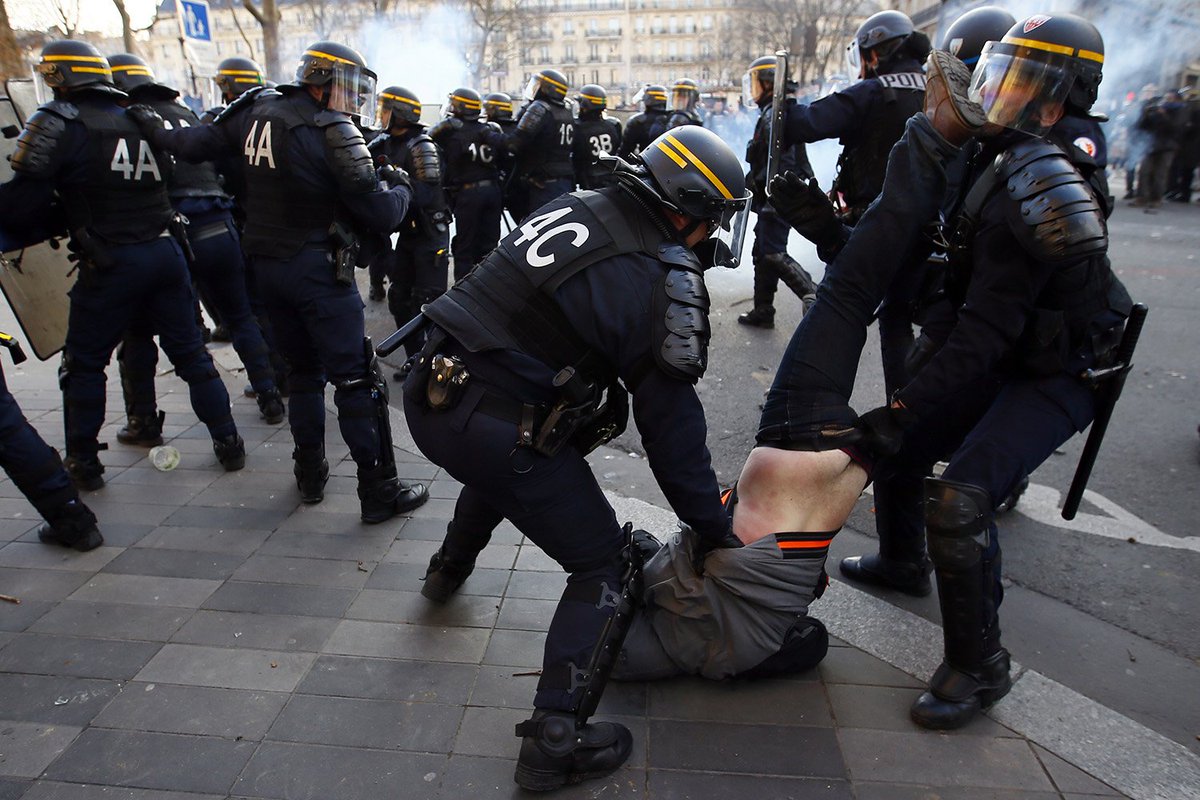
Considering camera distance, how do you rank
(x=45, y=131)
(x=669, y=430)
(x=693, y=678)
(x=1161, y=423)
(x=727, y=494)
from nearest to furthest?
(x=669, y=430) < (x=693, y=678) < (x=727, y=494) < (x=45, y=131) < (x=1161, y=423)

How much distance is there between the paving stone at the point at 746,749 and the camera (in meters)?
2.26

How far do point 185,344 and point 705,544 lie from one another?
3.14 m

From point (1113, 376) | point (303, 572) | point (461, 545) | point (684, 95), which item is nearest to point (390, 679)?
point (461, 545)

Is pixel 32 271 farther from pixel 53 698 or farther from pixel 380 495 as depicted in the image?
pixel 53 698

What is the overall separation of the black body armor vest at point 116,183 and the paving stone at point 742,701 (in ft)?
10.7

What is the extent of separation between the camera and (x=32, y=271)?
13.3ft

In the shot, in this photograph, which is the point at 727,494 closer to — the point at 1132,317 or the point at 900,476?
the point at 900,476

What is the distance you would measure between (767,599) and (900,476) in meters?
0.88

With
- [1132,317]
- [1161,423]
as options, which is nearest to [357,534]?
[1132,317]

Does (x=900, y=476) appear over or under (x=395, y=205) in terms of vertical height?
under

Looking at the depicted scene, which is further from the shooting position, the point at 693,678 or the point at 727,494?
the point at 727,494

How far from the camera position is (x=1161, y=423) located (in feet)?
16.0

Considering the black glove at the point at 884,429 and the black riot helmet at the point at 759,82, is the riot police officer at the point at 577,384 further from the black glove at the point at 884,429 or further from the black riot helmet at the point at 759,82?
the black riot helmet at the point at 759,82

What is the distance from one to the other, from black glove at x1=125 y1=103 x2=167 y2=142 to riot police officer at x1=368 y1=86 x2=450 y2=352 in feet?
5.82
